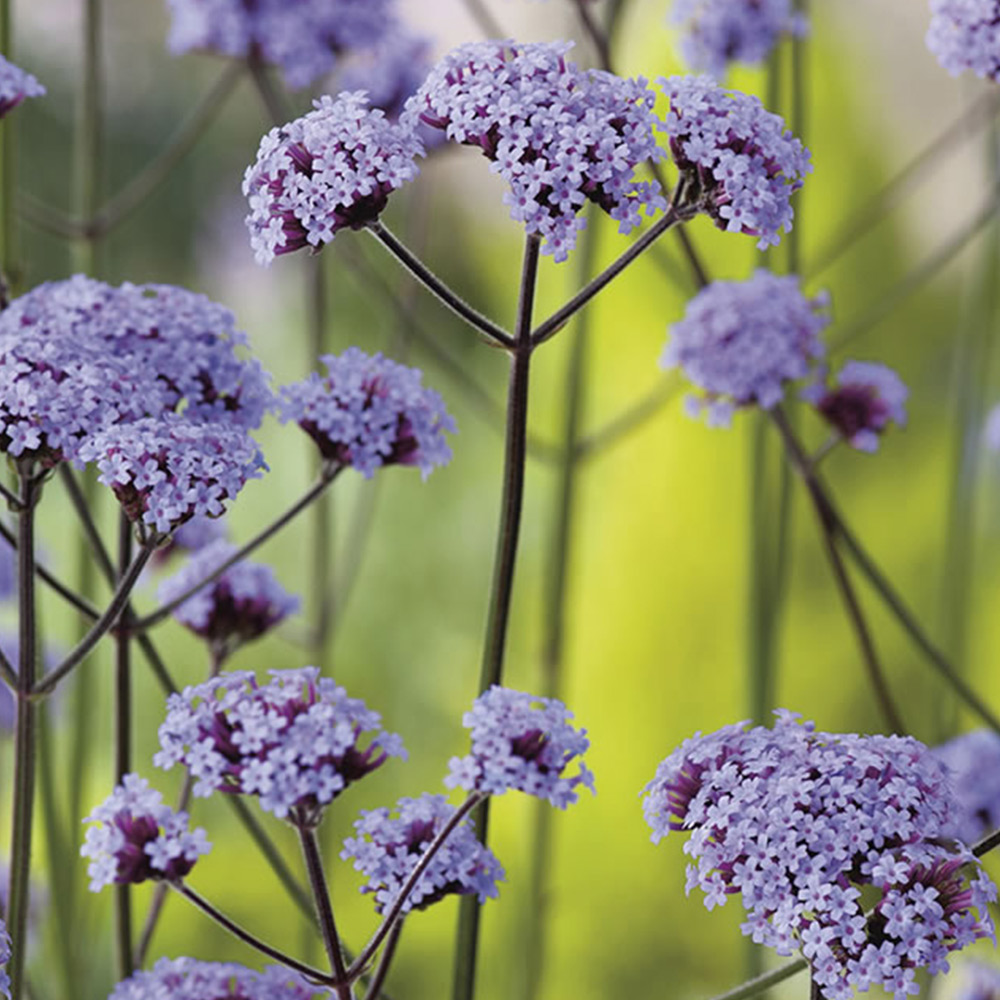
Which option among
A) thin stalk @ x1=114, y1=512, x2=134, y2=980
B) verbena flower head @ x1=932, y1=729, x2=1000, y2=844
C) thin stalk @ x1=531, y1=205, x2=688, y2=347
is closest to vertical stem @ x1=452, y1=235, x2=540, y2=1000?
thin stalk @ x1=531, y1=205, x2=688, y2=347

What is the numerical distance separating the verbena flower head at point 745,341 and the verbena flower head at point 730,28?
114 millimetres

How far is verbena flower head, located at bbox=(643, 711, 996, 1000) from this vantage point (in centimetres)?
36

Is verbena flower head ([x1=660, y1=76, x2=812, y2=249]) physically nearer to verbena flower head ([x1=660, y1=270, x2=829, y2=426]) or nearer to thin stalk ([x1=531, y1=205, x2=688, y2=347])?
thin stalk ([x1=531, y1=205, x2=688, y2=347])

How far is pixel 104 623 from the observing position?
1.35 ft

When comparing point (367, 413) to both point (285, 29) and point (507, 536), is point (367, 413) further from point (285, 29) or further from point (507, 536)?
point (285, 29)

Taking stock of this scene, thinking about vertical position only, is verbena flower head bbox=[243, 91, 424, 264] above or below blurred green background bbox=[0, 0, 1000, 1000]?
below

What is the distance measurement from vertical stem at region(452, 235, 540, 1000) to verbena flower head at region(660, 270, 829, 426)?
20cm

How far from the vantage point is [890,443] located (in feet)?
5.90

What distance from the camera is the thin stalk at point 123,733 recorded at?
500 mm

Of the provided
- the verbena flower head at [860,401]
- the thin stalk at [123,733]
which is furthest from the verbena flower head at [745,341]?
the thin stalk at [123,733]

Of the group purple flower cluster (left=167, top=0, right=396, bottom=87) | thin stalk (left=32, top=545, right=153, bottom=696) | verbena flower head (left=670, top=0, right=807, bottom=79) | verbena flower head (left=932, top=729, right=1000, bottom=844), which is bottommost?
verbena flower head (left=932, top=729, right=1000, bottom=844)

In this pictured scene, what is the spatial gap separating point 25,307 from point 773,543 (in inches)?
15.6

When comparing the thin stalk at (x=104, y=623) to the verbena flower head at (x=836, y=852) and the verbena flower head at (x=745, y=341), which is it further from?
the verbena flower head at (x=745, y=341)

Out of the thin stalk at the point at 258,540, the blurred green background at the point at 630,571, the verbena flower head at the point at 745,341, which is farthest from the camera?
the blurred green background at the point at 630,571
